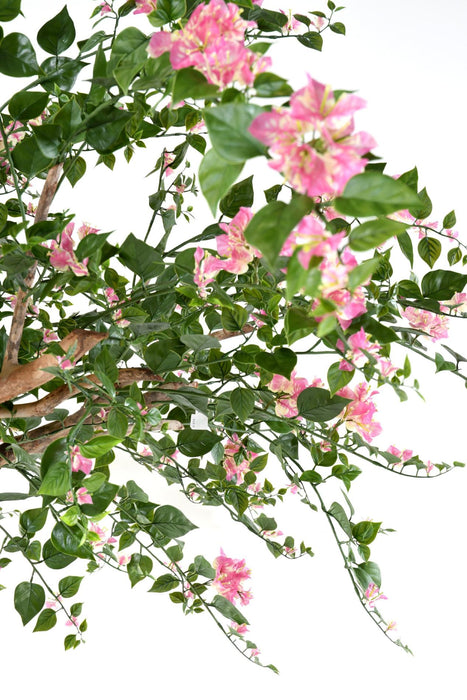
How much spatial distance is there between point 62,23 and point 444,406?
1.21 meters

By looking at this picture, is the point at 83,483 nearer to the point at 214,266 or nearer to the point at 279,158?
the point at 214,266

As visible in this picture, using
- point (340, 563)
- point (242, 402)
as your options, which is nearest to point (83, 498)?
point (242, 402)

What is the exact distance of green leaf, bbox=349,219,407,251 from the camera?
0.22 metres

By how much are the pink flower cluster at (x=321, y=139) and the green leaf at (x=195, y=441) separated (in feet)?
1.50

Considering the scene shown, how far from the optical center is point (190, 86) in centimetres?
23

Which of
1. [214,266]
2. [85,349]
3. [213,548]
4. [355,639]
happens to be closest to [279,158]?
[214,266]

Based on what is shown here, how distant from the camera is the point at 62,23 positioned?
1.59 feet

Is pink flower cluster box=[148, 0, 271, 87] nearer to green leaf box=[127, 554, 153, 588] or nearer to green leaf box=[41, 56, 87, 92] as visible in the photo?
green leaf box=[41, 56, 87, 92]

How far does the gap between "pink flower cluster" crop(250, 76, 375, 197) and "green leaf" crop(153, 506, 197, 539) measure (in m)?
0.53

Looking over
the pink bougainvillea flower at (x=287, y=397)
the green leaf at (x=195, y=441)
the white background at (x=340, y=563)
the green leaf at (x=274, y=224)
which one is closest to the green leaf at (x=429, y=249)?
the pink bougainvillea flower at (x=287, y=397)

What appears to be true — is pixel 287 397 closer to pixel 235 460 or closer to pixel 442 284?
pixel 442 284

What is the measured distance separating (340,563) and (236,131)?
1.39 metres

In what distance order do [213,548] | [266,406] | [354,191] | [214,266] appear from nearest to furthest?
[354,191]
[214,266]
[266,406]
[213,548]

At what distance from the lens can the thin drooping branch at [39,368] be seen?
0.51 meters
